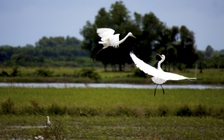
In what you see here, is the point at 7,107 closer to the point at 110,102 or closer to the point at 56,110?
the point at 56,110

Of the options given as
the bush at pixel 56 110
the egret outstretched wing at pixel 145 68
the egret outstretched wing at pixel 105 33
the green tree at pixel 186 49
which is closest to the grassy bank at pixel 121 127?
the bush at pixel 56 110

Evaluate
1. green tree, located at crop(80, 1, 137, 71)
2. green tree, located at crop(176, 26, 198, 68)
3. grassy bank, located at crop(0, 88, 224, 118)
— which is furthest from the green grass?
green tree, located at crop(176, 26, 198, 68)

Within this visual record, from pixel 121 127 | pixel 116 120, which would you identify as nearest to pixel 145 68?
pixel 121 127

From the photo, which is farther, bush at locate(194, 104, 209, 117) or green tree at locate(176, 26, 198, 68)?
green tree at locate(176, 26, 198, 68)

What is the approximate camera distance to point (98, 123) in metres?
15.4

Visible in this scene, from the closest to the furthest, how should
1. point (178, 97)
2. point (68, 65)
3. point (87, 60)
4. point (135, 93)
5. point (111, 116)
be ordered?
point (111, 116) → point (178, 97) → point (135, 93) → point (68, 65) → point (87, 60)

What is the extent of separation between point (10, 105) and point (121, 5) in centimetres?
4213

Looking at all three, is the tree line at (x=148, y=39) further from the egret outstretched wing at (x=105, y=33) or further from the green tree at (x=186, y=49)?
the egret outstretched wing at (x=105, y=33)

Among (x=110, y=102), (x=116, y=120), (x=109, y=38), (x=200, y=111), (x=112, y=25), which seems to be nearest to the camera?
(x=109, y=38)

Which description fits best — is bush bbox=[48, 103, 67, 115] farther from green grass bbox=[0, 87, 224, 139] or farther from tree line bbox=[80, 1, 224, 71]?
tree line bbox=[80, 1, 224, 71]

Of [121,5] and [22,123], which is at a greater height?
[121,5]

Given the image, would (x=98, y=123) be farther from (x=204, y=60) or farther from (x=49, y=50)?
(x=49, y=50)

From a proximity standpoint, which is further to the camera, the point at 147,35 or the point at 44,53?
the point at 44,53

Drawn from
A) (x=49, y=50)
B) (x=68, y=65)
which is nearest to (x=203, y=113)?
(x=68, y=65)
